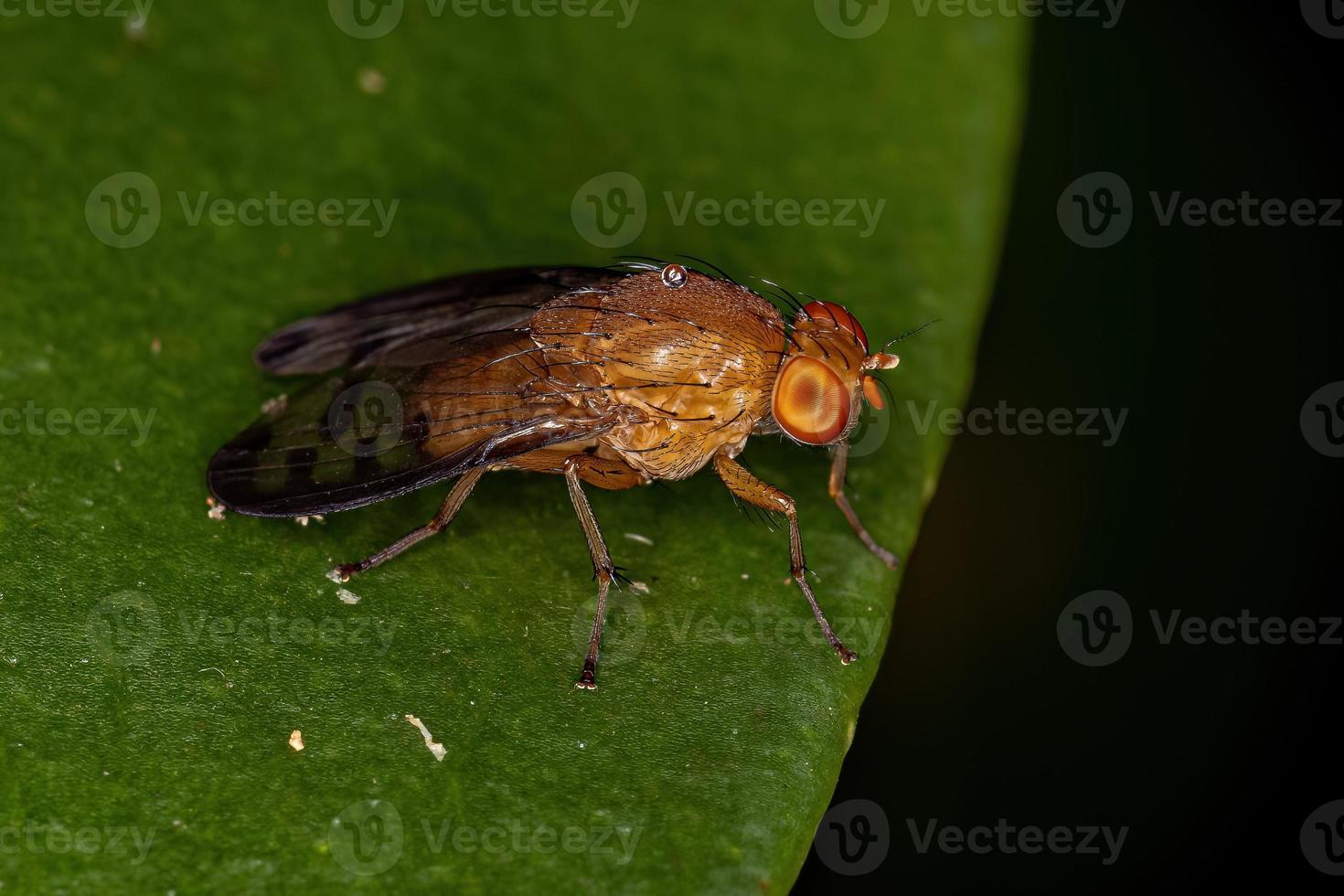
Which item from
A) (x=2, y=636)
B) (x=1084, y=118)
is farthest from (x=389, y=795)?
(x=1084, y=118)

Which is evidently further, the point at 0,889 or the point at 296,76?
the point at 296,76

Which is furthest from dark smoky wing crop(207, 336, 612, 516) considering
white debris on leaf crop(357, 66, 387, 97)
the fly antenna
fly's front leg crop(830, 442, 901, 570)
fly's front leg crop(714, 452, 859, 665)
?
white debris on leaf crop(357, 66, 387, 97)

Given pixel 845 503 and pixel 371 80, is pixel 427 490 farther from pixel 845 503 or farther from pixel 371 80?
pixel 371 80

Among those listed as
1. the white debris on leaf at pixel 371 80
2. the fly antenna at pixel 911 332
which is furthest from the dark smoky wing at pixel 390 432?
the white debris on leaf at pixel 371 80

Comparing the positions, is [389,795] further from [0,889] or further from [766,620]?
[766,620]

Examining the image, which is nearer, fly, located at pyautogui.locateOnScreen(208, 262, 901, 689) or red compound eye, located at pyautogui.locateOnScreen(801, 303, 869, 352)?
fly, located at pyautogui.locateOnScreen(208, 262, 901, 689)

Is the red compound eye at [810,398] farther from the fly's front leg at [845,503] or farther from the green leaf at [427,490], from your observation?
the green leaf at [427,490]

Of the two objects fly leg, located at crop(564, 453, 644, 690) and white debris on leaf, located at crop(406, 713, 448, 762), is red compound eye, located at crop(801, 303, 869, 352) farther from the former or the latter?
white debris on leaf, located at crop(406, 713, 448, 762)
